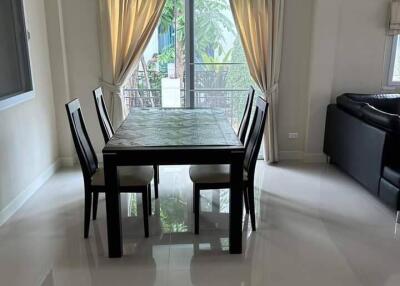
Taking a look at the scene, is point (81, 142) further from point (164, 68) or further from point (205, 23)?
point (205, 23)

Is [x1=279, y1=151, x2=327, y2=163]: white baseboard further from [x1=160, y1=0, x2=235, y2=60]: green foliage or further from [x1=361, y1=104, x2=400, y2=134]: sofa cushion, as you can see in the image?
[x1=160, y1=0, x2=235, y2=60]: green foliage

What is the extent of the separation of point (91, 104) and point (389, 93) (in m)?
3.57

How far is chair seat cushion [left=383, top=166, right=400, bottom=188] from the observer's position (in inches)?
124

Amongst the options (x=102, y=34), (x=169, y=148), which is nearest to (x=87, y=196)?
(x=169, y=148)

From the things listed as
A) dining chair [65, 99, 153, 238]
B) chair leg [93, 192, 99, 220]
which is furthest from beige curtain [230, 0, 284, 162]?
chair leg [93, 192, 99, 220]

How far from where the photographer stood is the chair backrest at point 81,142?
2.82 metres

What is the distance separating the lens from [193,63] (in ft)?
15.2

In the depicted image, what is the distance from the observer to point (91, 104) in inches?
179

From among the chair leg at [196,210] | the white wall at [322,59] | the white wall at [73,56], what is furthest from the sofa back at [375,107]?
the white wall at [73,56]

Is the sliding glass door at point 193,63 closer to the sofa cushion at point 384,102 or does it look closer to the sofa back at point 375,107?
the sofa back at point 375,107

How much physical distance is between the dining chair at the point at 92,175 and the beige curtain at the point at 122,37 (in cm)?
145

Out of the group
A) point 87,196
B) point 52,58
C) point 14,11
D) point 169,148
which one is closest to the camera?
point 169,148

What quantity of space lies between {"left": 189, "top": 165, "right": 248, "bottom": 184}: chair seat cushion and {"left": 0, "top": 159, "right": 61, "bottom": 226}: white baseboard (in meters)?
1.58

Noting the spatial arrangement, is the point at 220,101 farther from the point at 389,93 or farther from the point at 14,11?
the point at 14,11
